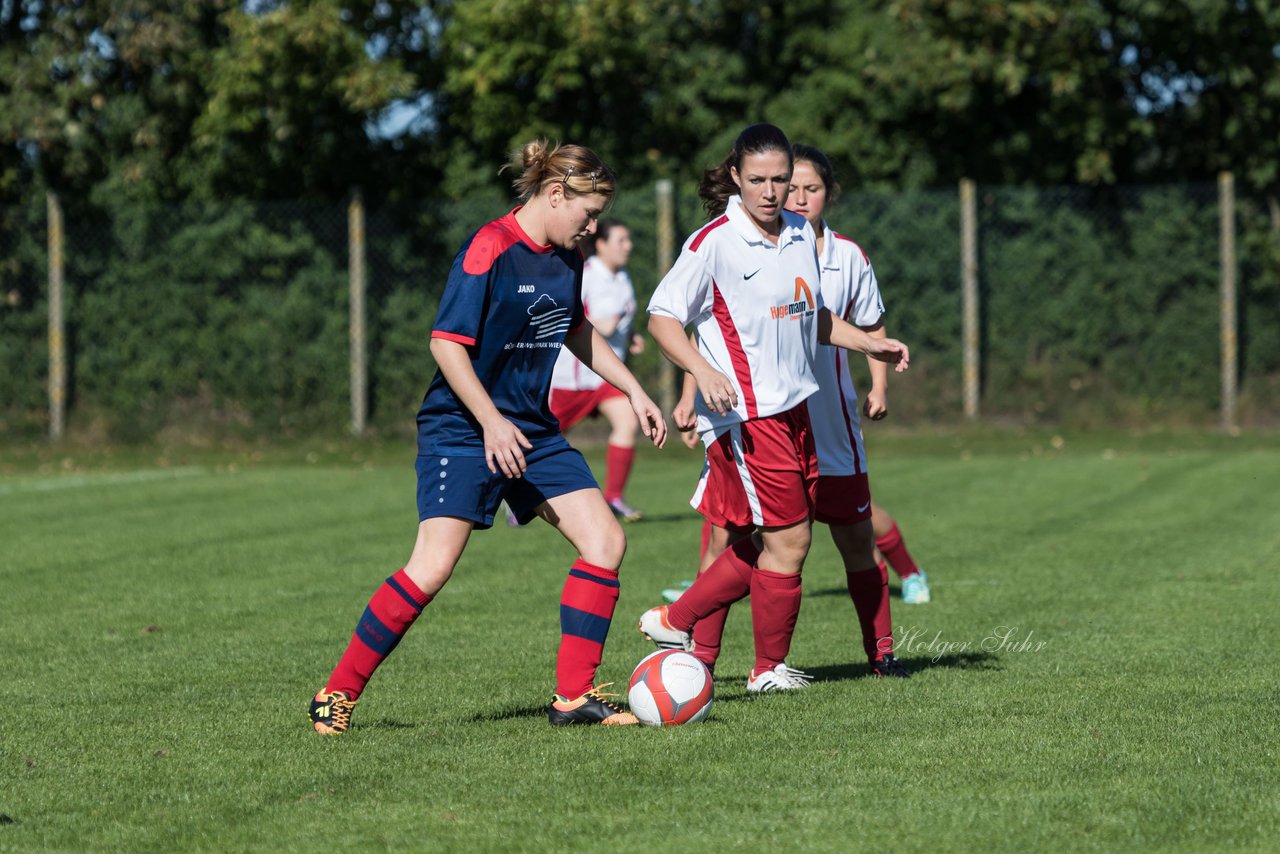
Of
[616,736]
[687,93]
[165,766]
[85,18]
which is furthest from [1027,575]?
[85,18]

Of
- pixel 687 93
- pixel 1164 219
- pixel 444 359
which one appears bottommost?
pixel 444 359

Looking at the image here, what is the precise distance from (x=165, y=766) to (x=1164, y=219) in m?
16.4

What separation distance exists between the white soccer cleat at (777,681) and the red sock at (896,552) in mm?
2220

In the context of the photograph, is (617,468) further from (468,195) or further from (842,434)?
(468,195)

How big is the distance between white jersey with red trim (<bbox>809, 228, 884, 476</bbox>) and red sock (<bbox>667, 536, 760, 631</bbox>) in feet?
1.35

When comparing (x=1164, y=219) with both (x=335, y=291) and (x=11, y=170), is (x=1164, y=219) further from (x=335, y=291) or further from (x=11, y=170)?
(x=11, y=170)

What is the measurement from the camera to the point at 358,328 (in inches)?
733

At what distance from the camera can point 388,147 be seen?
20.6 metres

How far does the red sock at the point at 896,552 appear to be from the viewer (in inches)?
321

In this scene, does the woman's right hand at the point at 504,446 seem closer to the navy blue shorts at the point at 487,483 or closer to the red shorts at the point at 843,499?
the navy blue shorts at the point at 487,483

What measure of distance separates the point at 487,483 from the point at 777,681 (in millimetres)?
1306

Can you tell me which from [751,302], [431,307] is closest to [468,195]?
[431,307]
